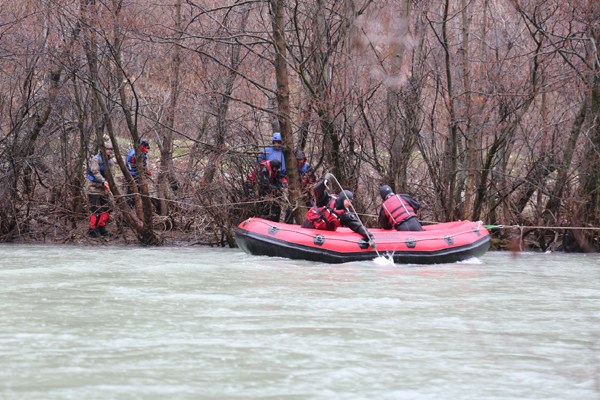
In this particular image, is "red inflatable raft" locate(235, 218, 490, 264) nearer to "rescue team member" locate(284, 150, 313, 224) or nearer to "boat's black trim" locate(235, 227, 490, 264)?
"boat's black trim" locate(235, 227, 490, 264)

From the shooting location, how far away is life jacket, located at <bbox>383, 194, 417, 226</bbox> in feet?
30.2

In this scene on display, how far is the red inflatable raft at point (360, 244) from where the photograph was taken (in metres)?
8.73

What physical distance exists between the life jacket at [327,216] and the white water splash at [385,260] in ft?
2.54

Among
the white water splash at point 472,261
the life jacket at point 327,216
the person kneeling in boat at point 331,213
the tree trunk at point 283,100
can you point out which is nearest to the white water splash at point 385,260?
the person kneeling in boat at point 331,213

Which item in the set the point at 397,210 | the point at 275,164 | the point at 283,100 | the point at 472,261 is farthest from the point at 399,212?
the point at 283,100

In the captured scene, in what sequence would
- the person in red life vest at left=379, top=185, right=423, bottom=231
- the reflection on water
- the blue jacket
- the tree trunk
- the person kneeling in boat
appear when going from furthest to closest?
the blue jacket
the tree trunk
the person in red life vest at left=379, top=185, right=423, bottom=231
the person kneeling in boat
the reflection on water

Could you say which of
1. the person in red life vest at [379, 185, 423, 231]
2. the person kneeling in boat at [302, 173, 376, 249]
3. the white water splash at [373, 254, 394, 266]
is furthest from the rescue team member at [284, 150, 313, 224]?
the white water splash at [373, 254, 394, 266]

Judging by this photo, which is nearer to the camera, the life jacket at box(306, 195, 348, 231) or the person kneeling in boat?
the person kneeling in boat

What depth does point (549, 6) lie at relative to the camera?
9.86m

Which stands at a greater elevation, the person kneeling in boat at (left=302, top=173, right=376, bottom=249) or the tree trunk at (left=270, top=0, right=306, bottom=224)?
the tree trunk at (left=270, top=0, right=306, bottom=224)

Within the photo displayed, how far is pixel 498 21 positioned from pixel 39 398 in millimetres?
10254

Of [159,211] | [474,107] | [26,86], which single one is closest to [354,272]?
[474,107]

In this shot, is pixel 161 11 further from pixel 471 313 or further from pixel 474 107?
pixel 471 313

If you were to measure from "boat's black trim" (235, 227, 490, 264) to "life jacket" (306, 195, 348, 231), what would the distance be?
0.45 meters
